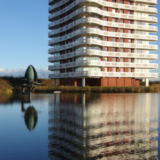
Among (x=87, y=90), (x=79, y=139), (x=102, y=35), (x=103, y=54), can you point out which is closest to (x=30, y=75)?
(x=79, y=139)

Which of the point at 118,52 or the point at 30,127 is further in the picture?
the point at 118,52

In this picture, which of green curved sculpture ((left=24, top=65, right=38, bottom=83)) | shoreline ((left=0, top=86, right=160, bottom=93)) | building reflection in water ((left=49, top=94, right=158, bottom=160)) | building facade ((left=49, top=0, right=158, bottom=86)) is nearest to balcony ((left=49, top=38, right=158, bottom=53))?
building facade ((left=49, top=0, right=158, bottom=86))

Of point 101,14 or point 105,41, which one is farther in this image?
point 105,41

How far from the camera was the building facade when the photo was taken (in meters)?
61.0

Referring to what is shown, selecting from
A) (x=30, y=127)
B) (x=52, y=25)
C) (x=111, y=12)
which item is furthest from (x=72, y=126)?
(x=52, y=25)

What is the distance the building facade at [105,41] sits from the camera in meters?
61.0

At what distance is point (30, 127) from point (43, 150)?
14.2 feet

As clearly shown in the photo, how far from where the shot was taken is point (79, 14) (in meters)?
62.3

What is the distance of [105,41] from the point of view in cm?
6319

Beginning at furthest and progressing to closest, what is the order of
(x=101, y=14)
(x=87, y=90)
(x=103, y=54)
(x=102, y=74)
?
(x=103, y=54), (x=101, y=14), (x=102, y=74), (x=87, y=90)

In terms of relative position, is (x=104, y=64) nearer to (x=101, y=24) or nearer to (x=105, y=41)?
(x=105, y=41)

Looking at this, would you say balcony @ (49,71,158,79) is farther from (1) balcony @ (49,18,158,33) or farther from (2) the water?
(2) the water

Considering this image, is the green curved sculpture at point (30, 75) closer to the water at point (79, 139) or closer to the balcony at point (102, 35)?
the water at point (79, 139)

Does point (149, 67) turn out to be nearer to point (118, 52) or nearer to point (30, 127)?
point (118, 52)
